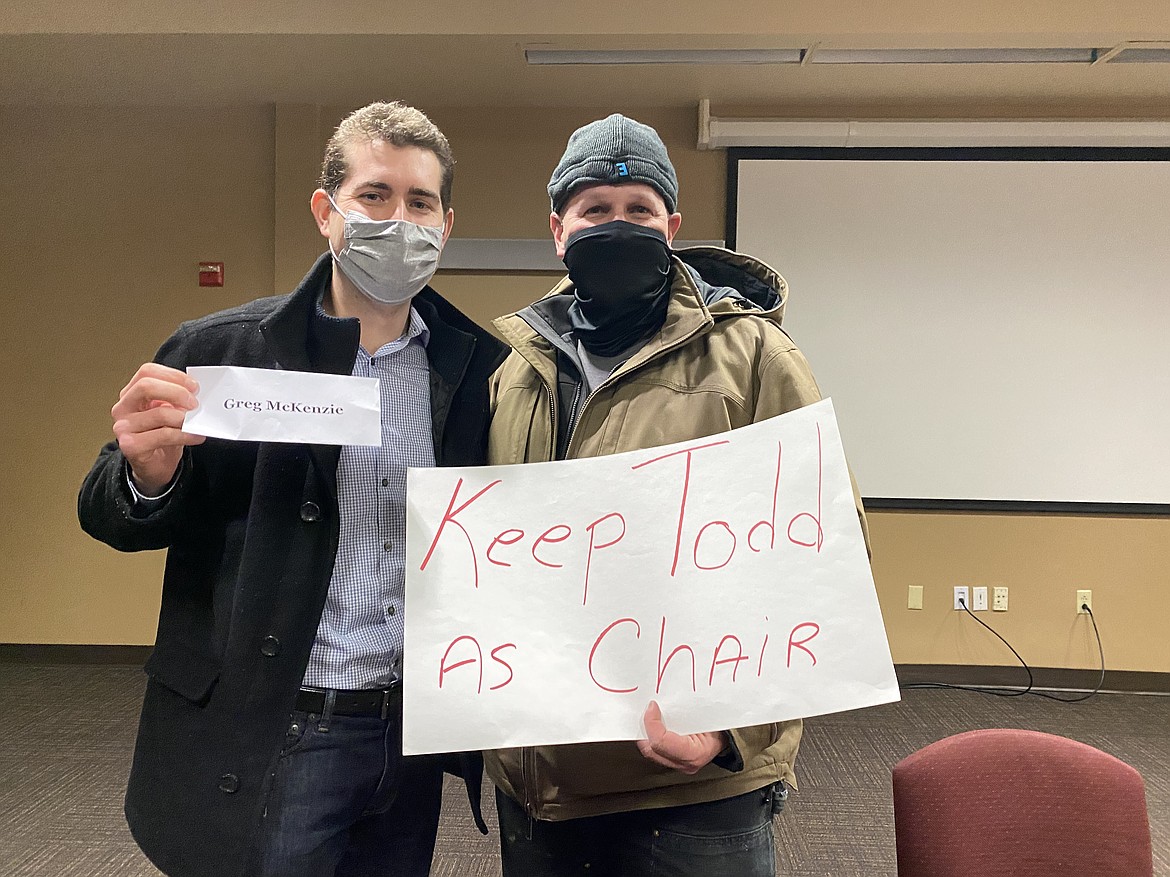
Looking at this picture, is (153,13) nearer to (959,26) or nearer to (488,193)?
(488,193)

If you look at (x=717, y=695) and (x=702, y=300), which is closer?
(x=717, y=695)

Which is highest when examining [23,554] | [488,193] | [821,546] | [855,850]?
[488,193]

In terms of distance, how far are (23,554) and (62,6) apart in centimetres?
271

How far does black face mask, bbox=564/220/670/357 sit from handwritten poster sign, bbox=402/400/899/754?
246 millimetres

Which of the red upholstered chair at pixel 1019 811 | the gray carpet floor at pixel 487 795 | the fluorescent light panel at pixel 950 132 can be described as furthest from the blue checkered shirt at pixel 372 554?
the fluorescent light panel at pixel 950 132

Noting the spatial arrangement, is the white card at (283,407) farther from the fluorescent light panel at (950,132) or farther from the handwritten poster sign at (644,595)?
the fluorescent light panel at (950,132)

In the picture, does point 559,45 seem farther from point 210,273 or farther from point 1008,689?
point 1008,689

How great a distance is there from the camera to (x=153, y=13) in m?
2.86

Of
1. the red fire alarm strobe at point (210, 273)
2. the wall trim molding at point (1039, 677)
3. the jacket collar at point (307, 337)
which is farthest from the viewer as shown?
the red fire alarm strobe at point (210, 273)

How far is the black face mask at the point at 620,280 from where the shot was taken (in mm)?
1026

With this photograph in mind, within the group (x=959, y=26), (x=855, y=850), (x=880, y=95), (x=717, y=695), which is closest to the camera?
(x=717, y=695)

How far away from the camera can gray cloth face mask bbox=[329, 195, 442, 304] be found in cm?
97

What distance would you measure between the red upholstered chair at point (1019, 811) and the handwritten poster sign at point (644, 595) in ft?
Result: 1.50

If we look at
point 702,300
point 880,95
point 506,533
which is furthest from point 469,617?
point 880,95
